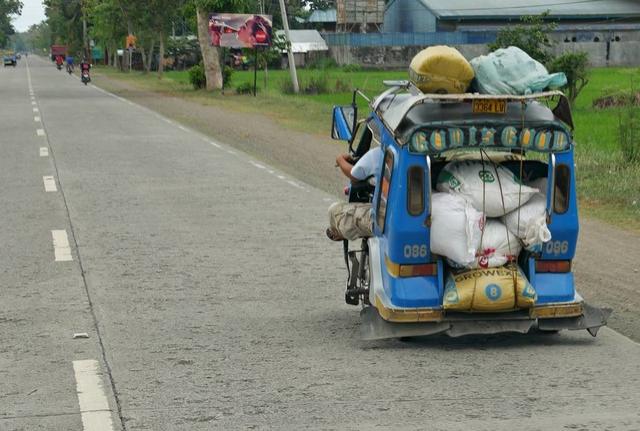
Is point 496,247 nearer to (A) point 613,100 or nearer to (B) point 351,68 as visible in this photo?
(A) point 613,100

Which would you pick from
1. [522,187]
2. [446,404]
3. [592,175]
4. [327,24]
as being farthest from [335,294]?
[327,24]

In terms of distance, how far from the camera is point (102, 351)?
23.2ft

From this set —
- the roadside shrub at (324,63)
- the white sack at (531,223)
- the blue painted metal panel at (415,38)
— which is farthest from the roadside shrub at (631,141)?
the blue painted metal panel at (415,38)

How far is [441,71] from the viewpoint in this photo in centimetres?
696

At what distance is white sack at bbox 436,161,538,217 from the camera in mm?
6844

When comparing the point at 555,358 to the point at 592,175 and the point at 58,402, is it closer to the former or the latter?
the point at 58,402

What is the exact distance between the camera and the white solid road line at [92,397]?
5.66 m

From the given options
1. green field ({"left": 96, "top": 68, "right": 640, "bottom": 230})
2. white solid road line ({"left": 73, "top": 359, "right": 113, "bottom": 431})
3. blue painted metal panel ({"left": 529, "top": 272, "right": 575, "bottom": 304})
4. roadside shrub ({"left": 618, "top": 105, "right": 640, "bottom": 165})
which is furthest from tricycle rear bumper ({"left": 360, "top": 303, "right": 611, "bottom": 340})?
roadside shrub ({"left": 618, "top": 105, "right": 640, "bottom": 165})

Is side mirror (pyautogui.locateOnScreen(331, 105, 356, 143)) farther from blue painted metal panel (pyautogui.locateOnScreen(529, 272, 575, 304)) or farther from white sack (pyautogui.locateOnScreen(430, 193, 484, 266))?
blue painted metal panel (pyautogui.locateOnScreen(529, 272, 575, 304))

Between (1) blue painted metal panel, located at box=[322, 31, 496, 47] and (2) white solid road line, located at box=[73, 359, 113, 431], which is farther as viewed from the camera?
(1) blue painted metal panel, located at box=[322, 31, 496, 47]

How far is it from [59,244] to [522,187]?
560cm

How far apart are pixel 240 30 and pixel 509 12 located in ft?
129

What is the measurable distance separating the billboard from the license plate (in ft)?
129

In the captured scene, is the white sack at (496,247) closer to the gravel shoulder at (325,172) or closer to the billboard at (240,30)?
the gravel shoulder at (325,172)
